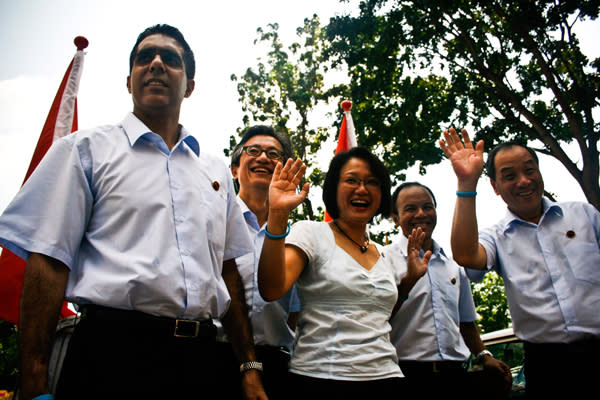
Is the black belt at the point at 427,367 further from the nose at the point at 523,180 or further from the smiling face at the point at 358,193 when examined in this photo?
the nose at the point at 523,180

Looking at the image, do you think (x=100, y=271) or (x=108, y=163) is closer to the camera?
(x=100, y=271)

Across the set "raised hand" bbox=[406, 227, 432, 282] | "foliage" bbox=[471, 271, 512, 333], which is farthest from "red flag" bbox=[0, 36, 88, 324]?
"foliage" bbox=[471, 271, 512, 333]

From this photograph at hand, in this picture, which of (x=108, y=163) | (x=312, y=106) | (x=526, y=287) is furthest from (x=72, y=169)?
(x=312, y=106)

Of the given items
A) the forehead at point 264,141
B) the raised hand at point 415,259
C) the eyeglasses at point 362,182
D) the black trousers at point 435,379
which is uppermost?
the forehead at point 264,141

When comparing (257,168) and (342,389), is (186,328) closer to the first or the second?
(342,389)

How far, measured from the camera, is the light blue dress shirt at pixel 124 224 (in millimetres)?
1476

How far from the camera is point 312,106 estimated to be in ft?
44.3

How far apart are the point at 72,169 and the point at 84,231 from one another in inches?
9.6

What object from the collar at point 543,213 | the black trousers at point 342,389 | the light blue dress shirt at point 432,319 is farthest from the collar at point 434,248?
the black trousers at point 342,389

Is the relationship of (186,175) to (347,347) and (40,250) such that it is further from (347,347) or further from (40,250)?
(347,347)

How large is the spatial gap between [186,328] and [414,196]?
2.39 meters

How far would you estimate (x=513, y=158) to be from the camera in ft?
8.96

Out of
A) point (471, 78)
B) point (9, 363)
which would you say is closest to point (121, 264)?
point (471, 78)

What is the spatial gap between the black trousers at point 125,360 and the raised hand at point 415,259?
1.58 metres
